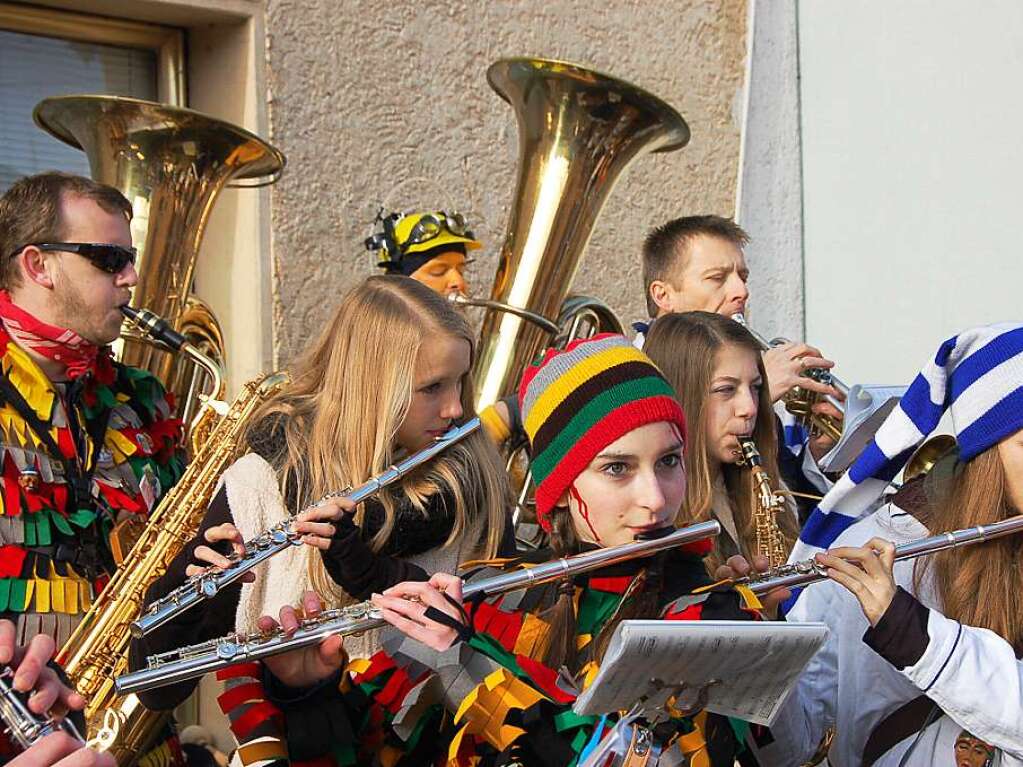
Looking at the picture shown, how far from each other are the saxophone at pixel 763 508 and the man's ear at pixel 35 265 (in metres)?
1.69

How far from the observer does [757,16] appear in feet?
23.2

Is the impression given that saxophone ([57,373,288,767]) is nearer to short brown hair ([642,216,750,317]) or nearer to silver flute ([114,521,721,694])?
silver flute ([114,521,721,694])

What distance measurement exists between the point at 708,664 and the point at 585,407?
0.63m

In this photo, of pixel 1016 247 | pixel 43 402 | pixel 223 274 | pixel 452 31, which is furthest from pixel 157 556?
pixel 1016 247

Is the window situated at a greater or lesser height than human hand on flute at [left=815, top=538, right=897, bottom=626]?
greater

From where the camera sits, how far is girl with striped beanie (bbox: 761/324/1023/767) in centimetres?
254

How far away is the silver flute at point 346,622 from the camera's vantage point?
2.55 meters

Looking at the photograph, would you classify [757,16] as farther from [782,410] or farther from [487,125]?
[782,410]

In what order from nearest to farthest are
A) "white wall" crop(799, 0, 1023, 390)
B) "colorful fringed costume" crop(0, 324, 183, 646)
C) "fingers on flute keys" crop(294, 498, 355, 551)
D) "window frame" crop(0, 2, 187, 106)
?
"fingers on flute keys" crop(294, 498, 355, 551)
"colorful fringed costume" crop(0, 324, 183, 646)
"window frame" crop(0, 2, 187, 106)
"white wall" crop(799, 0, 1023, 390)

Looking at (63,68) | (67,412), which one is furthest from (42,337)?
(63,68)

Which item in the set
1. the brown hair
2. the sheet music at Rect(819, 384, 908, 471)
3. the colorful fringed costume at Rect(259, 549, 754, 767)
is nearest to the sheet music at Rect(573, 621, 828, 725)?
the colorful fringed costume at Rect(259, 549, 754, 767)

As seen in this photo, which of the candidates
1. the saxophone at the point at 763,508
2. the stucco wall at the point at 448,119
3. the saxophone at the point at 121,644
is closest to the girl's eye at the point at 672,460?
the saxophone at the point at 763,508

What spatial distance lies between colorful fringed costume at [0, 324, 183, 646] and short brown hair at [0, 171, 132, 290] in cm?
24

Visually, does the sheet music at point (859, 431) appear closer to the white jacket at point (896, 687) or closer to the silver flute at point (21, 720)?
the white jacket at point (896, 687)
